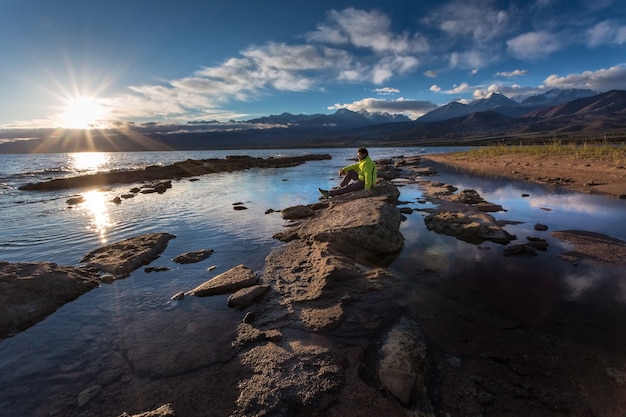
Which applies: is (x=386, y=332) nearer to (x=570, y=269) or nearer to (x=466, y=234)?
(x=570, y=269)

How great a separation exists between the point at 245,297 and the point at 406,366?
11.9ft

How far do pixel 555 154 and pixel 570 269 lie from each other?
3150cm

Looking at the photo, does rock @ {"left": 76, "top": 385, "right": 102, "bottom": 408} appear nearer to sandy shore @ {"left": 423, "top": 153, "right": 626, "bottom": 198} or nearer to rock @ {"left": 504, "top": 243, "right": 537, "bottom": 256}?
rock @ {"left": 504, "top": 243, "right": 537, "bottom": 256}

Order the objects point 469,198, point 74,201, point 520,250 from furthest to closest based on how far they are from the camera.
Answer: point 74,201 → point 469,198 → point 520,250

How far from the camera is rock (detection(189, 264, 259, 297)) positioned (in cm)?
733

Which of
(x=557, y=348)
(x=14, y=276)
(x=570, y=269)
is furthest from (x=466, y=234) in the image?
(x=14, y=276)

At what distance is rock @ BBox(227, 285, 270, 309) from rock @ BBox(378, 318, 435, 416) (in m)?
2.99

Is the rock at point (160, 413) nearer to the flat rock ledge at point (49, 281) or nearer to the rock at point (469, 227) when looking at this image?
the flat rock ledge at point (49, 281)

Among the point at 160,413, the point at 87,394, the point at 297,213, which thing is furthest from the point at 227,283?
the point at 297,213

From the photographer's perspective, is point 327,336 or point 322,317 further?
point 322,317

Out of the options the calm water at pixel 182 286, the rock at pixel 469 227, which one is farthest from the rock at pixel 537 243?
the rock at pixel 469 227

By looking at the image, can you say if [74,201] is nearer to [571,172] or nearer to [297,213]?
[297,213]

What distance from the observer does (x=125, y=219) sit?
50.8 feet

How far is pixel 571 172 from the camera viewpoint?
24156 mm
